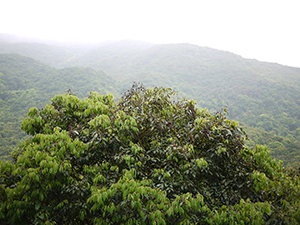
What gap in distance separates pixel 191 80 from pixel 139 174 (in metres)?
95.0

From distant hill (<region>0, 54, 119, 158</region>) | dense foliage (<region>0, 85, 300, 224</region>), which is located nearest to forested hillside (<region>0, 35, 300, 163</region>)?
distant hill (<region>0, 54, 119, 158</region>)

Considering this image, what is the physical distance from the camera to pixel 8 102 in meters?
47.0

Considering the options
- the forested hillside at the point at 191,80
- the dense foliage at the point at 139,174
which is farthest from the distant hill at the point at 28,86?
the dense foliage at the point at 139,174

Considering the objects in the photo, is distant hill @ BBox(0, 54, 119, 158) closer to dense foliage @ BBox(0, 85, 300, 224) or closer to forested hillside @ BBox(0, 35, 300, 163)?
forested hillside @ BBox(0, 35, 300, 163)

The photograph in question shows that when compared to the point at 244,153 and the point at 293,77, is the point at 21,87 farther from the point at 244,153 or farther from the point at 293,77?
the point at 293,77

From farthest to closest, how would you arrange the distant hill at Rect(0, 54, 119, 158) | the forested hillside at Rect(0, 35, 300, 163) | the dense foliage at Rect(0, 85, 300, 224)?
the forested hillside at Rect(0, 35, 300, 163)
the distant hill at Rect(0, 54, 119, 158)
the dense foliage at Rect(0, 85, 300, 224)

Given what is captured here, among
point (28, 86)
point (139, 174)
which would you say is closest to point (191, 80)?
point (28, 86)

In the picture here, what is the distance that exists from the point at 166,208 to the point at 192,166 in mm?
1231

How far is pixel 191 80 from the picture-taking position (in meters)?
95.0

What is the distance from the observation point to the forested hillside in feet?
163

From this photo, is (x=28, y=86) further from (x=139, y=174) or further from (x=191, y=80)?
(x=191, y=80)

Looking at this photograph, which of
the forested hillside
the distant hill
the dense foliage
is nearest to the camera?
the dense foliage

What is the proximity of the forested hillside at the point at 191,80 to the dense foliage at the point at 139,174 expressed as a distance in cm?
2703

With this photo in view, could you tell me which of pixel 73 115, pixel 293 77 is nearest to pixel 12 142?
pixel 73 115
